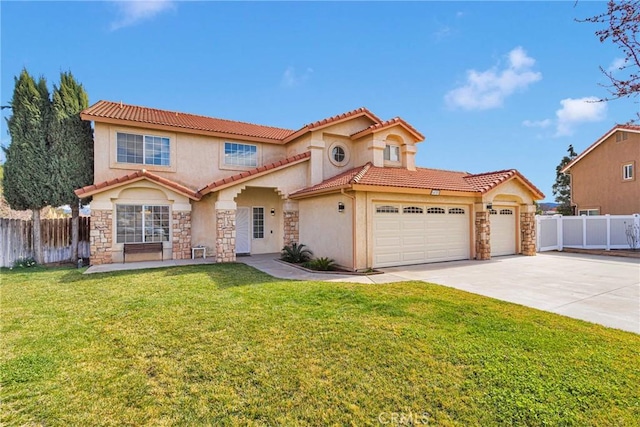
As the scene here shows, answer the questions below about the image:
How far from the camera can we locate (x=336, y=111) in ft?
52.4

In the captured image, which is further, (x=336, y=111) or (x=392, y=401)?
(x=336, y=111)

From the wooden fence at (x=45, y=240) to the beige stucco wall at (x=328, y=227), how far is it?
1137 centimetres

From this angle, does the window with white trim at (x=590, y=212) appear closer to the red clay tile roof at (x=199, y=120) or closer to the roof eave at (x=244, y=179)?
the red clay tile roof at (x=199, y=120)

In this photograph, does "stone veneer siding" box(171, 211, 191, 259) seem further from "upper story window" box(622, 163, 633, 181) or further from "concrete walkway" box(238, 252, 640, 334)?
"upper story window" box(622, 163, 633, 181)

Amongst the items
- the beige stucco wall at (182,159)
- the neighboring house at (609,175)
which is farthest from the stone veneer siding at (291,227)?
the neighboring house at (609,175)

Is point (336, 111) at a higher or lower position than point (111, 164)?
higher

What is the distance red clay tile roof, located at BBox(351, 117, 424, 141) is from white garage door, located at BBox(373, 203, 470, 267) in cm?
422

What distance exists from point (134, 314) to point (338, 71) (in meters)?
15.2

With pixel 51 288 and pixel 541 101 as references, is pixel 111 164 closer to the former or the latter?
pixel 51 288

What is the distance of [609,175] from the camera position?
75.8 ft

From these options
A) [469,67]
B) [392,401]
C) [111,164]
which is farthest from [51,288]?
[469,67]

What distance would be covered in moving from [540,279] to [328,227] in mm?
7981

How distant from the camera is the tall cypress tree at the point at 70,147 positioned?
13.8m

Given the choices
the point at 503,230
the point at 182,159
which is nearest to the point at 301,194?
the point at 182,159
